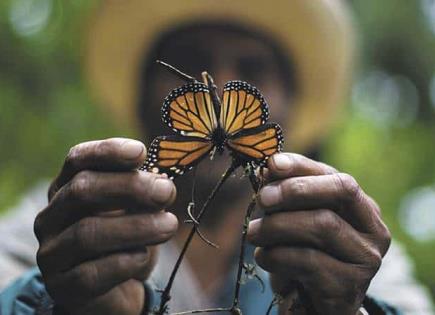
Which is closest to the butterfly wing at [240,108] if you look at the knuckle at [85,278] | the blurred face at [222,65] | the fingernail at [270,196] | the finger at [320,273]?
the fingernail at [270,196]

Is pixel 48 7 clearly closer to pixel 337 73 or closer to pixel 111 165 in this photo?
Answer: pixel 337 73

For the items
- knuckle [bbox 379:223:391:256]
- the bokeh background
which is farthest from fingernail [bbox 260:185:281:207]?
the bokeh background

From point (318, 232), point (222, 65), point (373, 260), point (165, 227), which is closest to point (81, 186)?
point (165, 227)

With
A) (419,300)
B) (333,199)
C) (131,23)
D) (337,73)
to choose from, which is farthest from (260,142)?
(337,73)

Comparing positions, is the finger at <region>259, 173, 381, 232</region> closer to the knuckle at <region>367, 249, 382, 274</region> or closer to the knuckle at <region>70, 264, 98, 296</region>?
the knuckle at <region>367, 249, 382, 274</region>

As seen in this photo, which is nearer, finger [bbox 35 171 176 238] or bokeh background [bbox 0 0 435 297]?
finger [bbox 35 171 176 238]

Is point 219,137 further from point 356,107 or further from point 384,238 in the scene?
point 356,107
